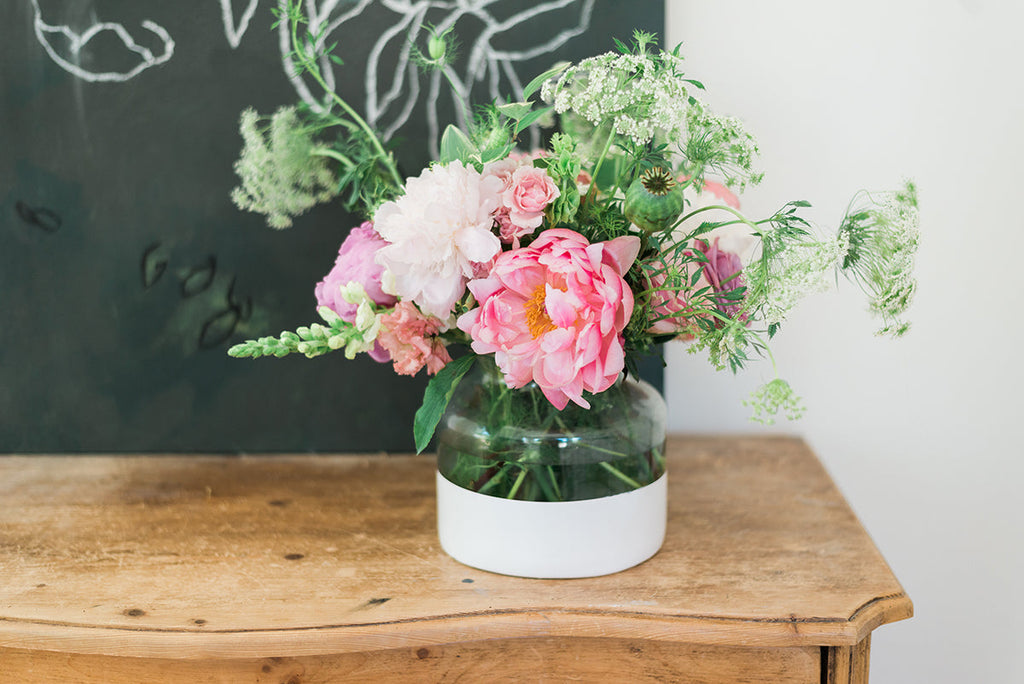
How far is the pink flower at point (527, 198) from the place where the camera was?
650 mm

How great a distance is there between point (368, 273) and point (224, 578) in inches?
13.9

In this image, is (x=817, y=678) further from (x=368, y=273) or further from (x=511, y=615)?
(x=368, y=273)

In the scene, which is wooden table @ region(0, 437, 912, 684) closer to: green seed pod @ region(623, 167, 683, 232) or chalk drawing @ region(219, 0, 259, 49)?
green seed pod @ region(623, 167, 683, 232)

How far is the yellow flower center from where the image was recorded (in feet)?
2.10

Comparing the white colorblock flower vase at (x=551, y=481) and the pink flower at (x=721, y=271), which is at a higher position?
the pink flower at (x=721, y=271)

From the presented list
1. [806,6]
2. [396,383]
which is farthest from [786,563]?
[806,6]

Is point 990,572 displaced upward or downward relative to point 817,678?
downward

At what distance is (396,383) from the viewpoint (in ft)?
3.68

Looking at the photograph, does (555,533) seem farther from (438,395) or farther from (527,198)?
(527,198)

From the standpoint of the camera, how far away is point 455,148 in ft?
2.40

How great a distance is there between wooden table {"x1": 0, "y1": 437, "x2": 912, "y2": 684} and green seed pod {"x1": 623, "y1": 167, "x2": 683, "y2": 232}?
0.36m

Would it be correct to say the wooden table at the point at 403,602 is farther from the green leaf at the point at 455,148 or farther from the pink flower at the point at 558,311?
the green leaf at the point at 455,148

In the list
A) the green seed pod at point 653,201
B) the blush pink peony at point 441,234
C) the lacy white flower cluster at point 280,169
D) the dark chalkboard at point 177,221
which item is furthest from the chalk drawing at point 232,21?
the green seed pod at point 653,201

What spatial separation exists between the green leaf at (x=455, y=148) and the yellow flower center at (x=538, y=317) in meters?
0.17
